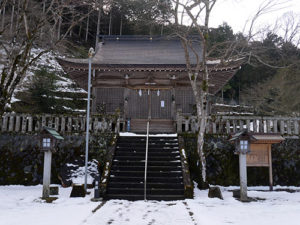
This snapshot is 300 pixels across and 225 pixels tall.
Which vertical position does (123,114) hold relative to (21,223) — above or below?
above

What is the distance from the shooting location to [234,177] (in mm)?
9805

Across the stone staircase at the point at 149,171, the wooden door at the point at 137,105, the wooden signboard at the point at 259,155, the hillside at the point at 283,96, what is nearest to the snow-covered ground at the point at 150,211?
the stone staircase at the point at 149,171

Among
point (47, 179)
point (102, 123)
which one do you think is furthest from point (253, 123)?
point (47, 179)

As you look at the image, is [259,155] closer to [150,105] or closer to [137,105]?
[150,105]

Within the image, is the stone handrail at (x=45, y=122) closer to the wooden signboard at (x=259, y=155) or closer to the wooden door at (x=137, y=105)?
A: the wooden door at (x=137, y=105)

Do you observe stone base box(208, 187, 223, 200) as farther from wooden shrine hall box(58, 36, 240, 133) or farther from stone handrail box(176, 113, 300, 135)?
wooden shrine hall box(58, 36, 240, 133)

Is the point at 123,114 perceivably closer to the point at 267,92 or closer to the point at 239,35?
the point at 239,35

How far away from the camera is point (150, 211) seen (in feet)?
20.1

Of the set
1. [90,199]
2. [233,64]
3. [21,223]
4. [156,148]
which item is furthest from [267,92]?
[21,223]

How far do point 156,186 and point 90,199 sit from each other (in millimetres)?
2120

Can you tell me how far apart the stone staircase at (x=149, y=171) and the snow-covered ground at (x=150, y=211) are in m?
0.63

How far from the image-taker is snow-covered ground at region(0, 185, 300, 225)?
17.0 ft

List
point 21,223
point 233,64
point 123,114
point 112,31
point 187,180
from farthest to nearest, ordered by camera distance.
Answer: point 112,31 < point 123,114 < point 233,64 < point 187,180 < point 21,223

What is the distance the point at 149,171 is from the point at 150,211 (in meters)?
2.71
